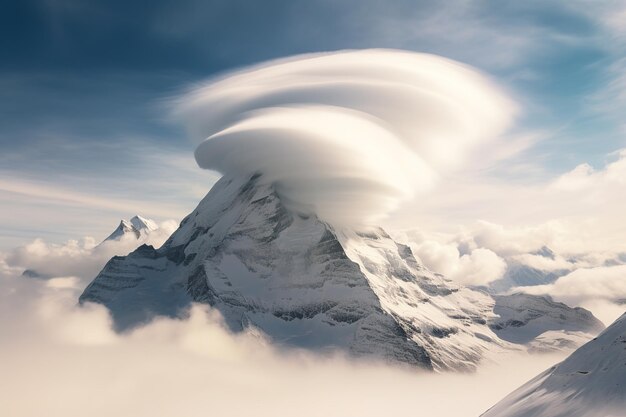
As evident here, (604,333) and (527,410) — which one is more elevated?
(604,333)

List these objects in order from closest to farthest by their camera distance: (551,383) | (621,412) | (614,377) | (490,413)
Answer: (621,412) < (614,377) < (551,383) < (490,413)

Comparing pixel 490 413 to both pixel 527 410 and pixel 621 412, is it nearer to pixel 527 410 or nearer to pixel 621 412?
pixel 527 410

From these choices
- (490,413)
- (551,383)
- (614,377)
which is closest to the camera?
(614,377)

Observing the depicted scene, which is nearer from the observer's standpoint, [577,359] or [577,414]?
[577,414]

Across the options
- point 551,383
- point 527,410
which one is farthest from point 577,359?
point 527,410

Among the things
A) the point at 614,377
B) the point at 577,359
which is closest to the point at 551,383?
the point at 577,359

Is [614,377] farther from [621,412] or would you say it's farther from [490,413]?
[490,413]

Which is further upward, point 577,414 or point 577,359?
point 577,359
